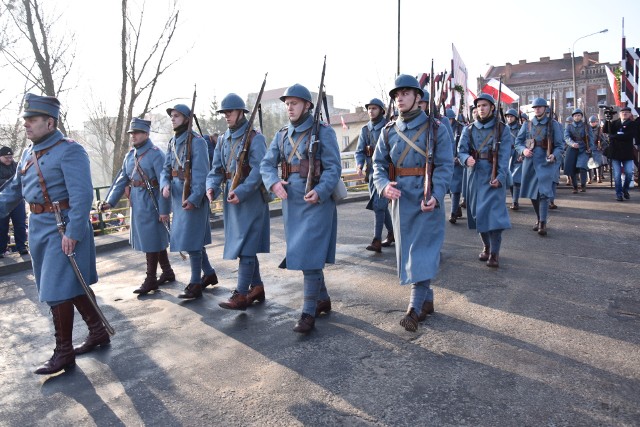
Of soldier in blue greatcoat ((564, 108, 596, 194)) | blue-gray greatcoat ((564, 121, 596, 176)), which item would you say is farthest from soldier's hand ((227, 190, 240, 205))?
blue-gray greatcoat ((564, 121, 596, 176))

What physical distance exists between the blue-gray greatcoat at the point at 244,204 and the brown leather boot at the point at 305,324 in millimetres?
1045

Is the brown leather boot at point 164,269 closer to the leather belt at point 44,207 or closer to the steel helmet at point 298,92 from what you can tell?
the leather belt at point 44,207

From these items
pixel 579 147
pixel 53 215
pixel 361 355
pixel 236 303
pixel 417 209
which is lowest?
pixel 361 355

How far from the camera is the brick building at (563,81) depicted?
62.6 metres

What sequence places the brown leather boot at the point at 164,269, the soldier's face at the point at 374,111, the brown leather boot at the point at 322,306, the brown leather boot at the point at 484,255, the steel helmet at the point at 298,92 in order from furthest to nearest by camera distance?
the soldier's face at the point at 374,111
the brown leather boot at the point at 484,255
the brown leather boot at the point at 164,269
the brown leather boot at the point at 322,306
the steel helmet at the point at 298,92

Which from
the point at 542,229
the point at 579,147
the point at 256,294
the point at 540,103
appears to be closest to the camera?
the point at 256,294

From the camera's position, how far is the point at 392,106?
33.4ft

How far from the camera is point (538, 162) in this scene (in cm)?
964

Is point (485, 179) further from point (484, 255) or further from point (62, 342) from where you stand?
point (62, 342)

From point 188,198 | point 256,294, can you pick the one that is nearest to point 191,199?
point 188,198

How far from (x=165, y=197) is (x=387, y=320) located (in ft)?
9.98

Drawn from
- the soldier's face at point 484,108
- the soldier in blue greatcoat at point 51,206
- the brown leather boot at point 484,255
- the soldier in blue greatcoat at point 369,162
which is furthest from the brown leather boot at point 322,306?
the soldier's face at point 484,108

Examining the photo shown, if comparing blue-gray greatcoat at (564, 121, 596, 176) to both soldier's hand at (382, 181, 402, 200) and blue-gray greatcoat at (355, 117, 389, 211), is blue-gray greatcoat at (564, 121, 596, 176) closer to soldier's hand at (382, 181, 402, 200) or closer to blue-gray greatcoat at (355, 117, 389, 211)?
blue-gray greatcoat at (355, 117, 389, 211)

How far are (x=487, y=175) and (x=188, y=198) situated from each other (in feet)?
12.7
